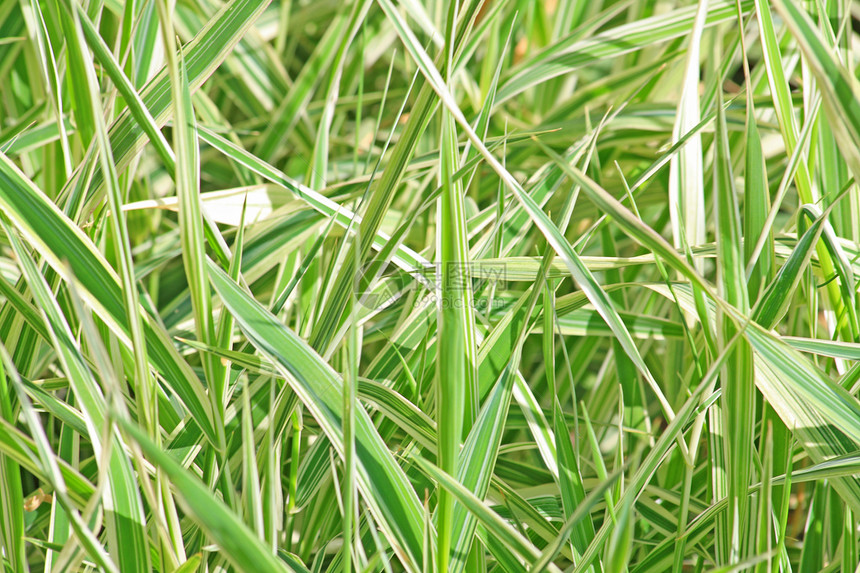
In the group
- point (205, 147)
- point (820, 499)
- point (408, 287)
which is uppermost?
point (205, 147)

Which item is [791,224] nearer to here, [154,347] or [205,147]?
[154,347]

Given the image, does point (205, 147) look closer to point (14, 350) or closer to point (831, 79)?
point (14, 350)

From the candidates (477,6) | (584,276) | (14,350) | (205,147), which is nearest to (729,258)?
(584,276)

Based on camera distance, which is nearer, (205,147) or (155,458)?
(155,458)

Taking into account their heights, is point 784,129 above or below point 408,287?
above

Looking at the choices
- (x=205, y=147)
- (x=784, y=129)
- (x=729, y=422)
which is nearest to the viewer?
(x=729, y=422)

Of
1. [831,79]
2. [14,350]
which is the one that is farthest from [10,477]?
[831,79]

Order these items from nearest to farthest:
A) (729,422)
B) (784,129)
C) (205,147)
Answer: (729,422)
(784,129)
(205,147)
